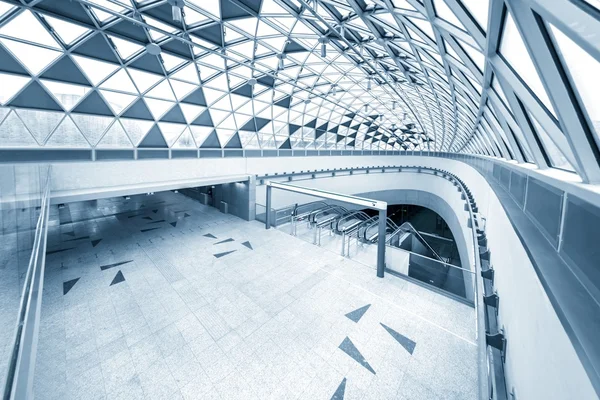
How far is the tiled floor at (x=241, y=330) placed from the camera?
5.00m

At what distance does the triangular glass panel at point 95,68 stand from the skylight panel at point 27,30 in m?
1.20

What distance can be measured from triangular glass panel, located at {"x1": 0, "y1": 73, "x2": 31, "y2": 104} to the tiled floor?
750 cm

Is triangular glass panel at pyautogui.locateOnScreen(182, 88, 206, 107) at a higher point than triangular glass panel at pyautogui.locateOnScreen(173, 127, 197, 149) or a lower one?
higher

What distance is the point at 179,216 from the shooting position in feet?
58.3

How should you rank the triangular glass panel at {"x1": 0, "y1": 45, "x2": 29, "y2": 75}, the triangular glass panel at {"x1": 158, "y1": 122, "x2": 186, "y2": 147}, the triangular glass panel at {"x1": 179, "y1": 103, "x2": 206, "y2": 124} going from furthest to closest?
the triangular glass panel at {"x1": 179, "y1": 103, "x2": 206, "y2": 124}, the triangular glass panel at {"x1": 158, "y1": 122, "x2": 186, "y2": 147}, the triangular glass panel at {"x1": 0, "y1": 45, "x2": 29, "y2": 75}

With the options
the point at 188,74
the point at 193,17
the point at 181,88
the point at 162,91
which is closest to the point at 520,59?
the point at 193,17

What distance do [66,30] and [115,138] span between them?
5735 millimetres

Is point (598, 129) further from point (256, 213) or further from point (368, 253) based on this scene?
point (256, 213)

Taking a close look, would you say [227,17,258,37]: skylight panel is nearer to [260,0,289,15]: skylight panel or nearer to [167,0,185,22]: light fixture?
[260,0,289,15]: skylight panel

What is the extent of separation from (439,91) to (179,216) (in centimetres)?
1891

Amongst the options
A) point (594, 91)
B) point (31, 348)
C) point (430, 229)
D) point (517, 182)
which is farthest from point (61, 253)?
point (430, 229)

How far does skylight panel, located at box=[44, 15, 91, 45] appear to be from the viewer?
922 cm

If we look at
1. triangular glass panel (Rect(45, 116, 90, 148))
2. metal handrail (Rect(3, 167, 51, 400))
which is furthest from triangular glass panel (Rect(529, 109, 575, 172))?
triangular glass panel (Rect(45, 116, 90, 148))

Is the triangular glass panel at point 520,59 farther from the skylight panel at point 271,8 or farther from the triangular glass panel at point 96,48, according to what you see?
the triangular glass panel at point 96,48
